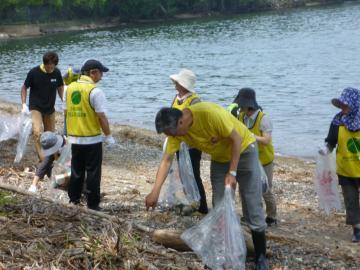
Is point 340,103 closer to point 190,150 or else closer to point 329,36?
point 190,150

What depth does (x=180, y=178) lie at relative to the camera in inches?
287

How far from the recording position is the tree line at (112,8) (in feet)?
270

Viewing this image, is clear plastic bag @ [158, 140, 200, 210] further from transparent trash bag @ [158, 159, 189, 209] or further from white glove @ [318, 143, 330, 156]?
white glove @ [318, 143, 330, 156]

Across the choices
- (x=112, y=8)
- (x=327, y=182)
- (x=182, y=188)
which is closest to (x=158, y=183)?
(x=182, y=188)

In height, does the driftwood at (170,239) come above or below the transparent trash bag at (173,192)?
above

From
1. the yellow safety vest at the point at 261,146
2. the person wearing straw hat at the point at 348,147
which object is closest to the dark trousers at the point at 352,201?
the person wearing straw hat at the point at 348,147

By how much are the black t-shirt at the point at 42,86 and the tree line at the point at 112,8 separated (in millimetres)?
70852

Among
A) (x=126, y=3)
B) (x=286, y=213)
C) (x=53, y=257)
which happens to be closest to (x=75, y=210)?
(x=53, y=257)

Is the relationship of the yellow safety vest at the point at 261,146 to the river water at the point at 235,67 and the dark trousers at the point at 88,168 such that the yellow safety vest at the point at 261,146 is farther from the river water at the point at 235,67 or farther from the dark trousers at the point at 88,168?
the river water at the point at 235,67

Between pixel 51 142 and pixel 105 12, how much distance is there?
86.6 m

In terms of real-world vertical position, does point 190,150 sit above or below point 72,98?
below

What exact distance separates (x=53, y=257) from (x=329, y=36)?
151 ft

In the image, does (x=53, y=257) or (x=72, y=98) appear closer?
(x=53, y=257)

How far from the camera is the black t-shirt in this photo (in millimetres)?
9180
